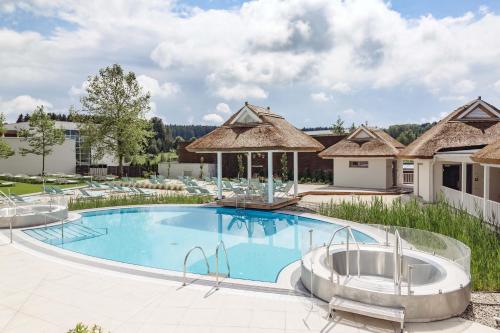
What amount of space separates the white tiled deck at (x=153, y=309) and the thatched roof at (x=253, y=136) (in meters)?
9.79

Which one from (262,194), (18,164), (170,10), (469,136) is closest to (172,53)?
(170,10)

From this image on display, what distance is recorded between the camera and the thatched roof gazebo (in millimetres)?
16109

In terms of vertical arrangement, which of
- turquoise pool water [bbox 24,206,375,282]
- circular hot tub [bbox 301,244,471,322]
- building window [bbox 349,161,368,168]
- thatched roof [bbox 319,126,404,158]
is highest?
thatched roof [bbox 319,126,404,158]

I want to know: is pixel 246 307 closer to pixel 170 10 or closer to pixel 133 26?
pixel 170 10

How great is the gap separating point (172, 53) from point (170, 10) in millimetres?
5296

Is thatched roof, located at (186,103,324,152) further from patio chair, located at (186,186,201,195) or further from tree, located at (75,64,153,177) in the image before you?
tree, located at (75,64,153,177)

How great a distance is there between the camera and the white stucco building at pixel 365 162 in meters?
22.5

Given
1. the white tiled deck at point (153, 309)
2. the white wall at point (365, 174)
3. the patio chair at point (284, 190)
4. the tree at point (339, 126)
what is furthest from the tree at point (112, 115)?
the tree at point (339, 126)

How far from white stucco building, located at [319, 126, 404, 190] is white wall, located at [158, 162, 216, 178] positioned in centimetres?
1121

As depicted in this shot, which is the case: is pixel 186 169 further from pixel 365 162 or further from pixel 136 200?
pixel 365 162

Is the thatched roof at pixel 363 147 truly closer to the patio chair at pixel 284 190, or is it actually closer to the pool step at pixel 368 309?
the patio chair at pixel 284 190

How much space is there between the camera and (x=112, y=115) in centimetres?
→ 3228

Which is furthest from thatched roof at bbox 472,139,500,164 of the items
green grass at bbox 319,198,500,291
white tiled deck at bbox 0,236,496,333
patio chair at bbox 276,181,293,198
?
patio chair at bbox 276,181,293,198

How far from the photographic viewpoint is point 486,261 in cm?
702
